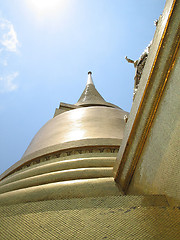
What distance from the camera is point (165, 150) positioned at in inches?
31.0

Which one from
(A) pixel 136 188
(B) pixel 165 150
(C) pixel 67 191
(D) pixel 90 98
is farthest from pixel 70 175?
(D) pixel 90 98

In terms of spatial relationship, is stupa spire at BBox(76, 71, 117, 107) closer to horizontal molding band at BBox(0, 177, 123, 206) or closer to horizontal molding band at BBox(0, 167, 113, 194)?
horizontal molding band at BBox(0, 167, 113, 194)

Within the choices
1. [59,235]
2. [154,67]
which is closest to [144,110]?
[154,67]

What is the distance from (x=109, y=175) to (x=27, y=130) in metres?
49.7

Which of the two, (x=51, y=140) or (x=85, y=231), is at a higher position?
(x=85, y=231)

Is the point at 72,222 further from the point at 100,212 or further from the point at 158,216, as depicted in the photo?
the point at 158,216

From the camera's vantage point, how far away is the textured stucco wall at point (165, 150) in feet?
2.39

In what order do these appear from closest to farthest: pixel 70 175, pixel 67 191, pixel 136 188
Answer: pixel 136 188 → pixel 67 191 → pixel 70 175

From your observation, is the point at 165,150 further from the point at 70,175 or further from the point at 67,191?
the point at 70,175

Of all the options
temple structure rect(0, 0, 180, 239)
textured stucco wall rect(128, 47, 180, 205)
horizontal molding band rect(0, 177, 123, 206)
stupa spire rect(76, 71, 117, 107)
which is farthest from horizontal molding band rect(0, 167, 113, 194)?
stupa spire rect(76, 71, 117, 107)

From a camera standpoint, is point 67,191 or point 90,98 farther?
point 90,98

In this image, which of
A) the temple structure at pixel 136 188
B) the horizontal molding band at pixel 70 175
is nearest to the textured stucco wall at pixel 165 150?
the temple structure at pixel 136 188

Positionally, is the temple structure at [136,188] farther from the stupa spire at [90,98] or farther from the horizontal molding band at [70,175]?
the stupa spire at [90,98]

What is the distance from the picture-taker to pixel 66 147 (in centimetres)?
185
